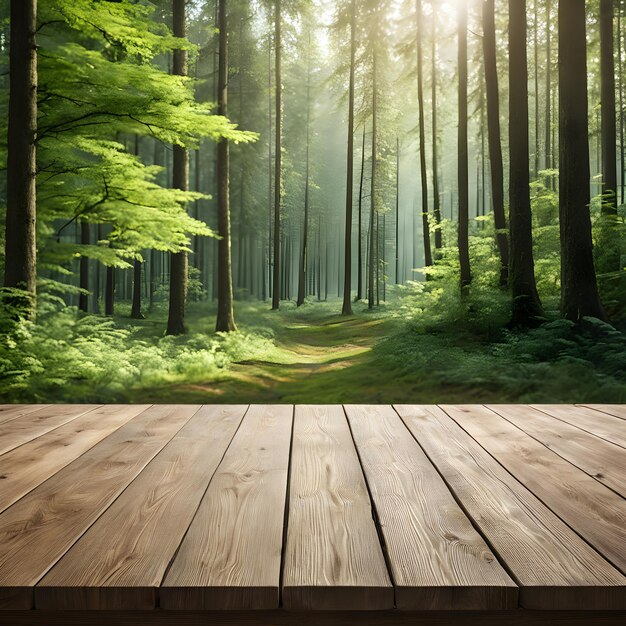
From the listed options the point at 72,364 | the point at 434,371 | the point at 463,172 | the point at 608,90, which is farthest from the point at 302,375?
the point at 608,90

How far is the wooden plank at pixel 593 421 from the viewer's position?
3.21 metres

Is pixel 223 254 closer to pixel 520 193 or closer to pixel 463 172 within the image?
pixel 463 172

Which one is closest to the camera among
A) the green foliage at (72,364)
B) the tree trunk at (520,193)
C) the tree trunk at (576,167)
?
the green foliage at (72,364)

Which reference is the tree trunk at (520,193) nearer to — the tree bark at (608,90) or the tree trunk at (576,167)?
the tree trunk at (576,167)

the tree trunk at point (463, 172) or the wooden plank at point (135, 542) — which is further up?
the tree trunk at point (463, 172)

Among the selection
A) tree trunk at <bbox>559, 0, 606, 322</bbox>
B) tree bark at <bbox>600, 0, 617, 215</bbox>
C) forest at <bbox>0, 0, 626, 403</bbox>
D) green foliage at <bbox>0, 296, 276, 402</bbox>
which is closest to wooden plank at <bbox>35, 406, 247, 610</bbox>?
green foliage at <bbox>0, 296, 276, 402</bbox>

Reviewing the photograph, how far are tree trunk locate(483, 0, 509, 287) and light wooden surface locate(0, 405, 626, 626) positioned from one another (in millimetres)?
10042

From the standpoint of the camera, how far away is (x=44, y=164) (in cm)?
946

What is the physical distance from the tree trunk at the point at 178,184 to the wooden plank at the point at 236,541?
10899 millimetres

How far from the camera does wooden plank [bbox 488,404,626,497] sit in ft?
8.10

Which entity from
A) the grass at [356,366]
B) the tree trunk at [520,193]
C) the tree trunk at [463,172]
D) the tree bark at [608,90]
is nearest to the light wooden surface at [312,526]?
the grass at [356,366]

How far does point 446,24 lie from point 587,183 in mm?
11698
